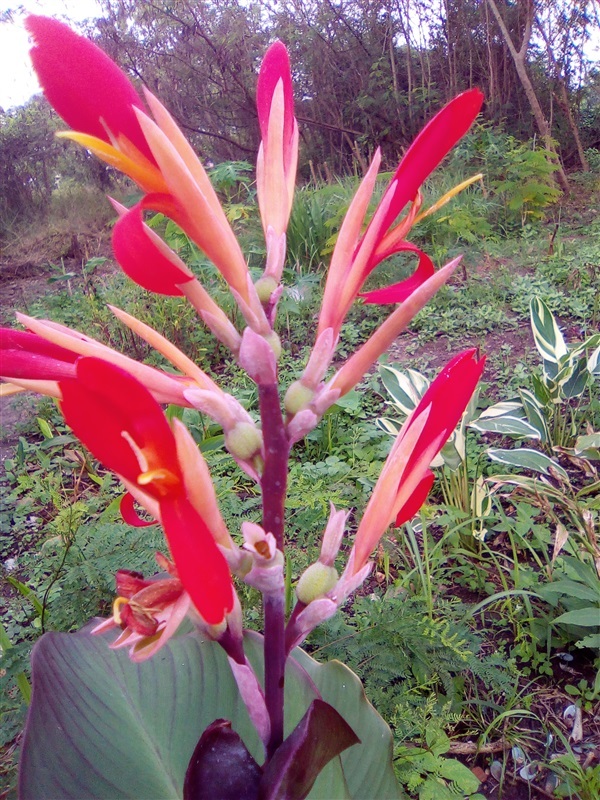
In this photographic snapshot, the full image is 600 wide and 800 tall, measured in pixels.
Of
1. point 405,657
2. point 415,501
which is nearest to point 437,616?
point 405,657

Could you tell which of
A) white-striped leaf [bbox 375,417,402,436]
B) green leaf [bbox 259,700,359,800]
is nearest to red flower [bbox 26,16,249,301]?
green leaf [bbox 259,700,359,800]

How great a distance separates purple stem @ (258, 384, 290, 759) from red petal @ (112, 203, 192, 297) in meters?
0.11

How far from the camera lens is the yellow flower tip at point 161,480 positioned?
12.7 inches

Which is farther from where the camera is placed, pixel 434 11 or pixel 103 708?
pixel 434 11

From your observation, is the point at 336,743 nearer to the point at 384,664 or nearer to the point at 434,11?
the point at 384,664

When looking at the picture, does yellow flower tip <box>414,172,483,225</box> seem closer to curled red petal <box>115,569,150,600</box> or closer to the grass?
curled red petal <box>115,569,150,600</box>

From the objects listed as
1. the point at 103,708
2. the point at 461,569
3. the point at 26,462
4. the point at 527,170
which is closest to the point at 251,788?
the point at 103,708

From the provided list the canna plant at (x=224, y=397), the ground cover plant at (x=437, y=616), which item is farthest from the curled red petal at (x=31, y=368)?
the ground cover plant at (x=437, y=616)

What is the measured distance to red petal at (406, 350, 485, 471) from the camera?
0.46 meters

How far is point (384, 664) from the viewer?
0.88 meters

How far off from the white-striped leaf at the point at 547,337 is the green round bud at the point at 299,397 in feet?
4.21

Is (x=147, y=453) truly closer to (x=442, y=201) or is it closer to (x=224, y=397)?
(x=224, y=397)

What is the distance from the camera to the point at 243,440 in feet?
1.43

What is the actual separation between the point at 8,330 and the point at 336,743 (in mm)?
398
